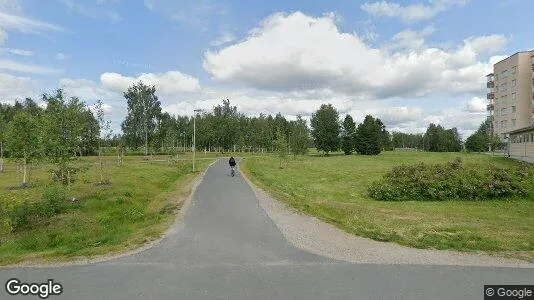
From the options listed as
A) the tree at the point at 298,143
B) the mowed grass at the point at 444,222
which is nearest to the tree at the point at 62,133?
the mowed grass at the point at 444,222

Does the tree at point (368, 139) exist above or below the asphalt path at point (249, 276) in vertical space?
above

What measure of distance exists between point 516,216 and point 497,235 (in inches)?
212

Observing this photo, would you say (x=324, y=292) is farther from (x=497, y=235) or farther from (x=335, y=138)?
(x=335, y=138)

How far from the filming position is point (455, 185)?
2084 centimetres

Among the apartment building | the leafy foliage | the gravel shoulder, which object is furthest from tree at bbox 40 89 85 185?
the apartment building

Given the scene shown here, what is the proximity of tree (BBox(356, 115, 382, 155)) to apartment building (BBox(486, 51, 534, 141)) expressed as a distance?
24.4 meters

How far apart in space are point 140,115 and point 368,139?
50568 millimetres

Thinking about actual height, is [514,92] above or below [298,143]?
above

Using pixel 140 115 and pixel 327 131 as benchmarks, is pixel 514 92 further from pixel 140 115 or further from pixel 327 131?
pixel 140 115

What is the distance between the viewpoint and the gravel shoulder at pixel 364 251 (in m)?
8.52

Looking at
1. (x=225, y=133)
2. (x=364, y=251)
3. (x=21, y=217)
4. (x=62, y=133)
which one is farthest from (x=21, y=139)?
(x=225, y=133)

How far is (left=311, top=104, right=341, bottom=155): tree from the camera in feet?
303

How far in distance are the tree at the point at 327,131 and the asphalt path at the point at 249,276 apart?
83.5 metres

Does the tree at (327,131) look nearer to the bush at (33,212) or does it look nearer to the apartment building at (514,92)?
the apartment building at (514,92)
